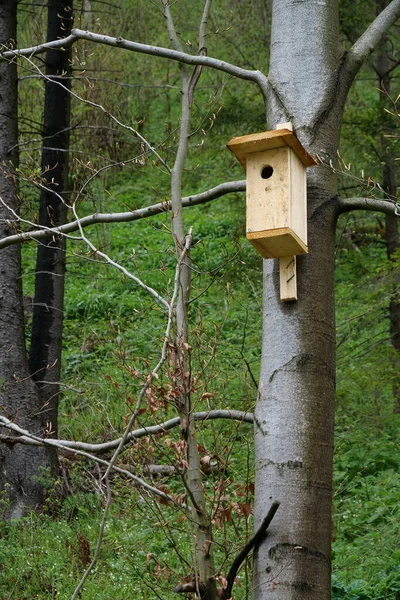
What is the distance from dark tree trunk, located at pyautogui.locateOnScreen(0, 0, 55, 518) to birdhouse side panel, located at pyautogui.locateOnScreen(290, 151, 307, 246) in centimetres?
412

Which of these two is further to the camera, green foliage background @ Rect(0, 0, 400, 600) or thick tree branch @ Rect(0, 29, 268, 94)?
green foliage background @ Rect(0, 0, 400, 600)

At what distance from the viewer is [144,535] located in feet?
19.9

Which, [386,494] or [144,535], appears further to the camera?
[386,494]

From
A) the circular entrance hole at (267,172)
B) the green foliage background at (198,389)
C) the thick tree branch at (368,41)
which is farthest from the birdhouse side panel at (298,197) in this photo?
the thick tree branch at (368,41)

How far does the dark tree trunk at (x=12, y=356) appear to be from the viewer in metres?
7.11

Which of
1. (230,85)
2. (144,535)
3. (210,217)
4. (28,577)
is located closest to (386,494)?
(144,535)

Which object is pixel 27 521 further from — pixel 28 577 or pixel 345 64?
pixel 345 64

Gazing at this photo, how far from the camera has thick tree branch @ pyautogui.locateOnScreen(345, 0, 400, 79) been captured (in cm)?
346

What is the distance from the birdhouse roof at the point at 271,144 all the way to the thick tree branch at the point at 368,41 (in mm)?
502

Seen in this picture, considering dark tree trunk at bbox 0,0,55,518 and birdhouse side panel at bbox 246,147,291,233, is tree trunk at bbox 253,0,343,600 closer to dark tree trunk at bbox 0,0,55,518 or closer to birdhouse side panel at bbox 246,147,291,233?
birdhouse side panel at bbox 246,147,291,233

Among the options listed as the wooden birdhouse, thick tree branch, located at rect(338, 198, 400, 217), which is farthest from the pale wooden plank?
thick tree branch, located at rect(338, 198, 400, 217)

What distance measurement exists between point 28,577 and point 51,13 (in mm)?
5207

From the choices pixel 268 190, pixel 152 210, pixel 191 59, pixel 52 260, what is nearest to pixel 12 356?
pixel 52 260

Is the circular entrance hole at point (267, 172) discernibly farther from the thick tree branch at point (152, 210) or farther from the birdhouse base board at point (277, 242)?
the birdhouse base board at point (277, 242)
